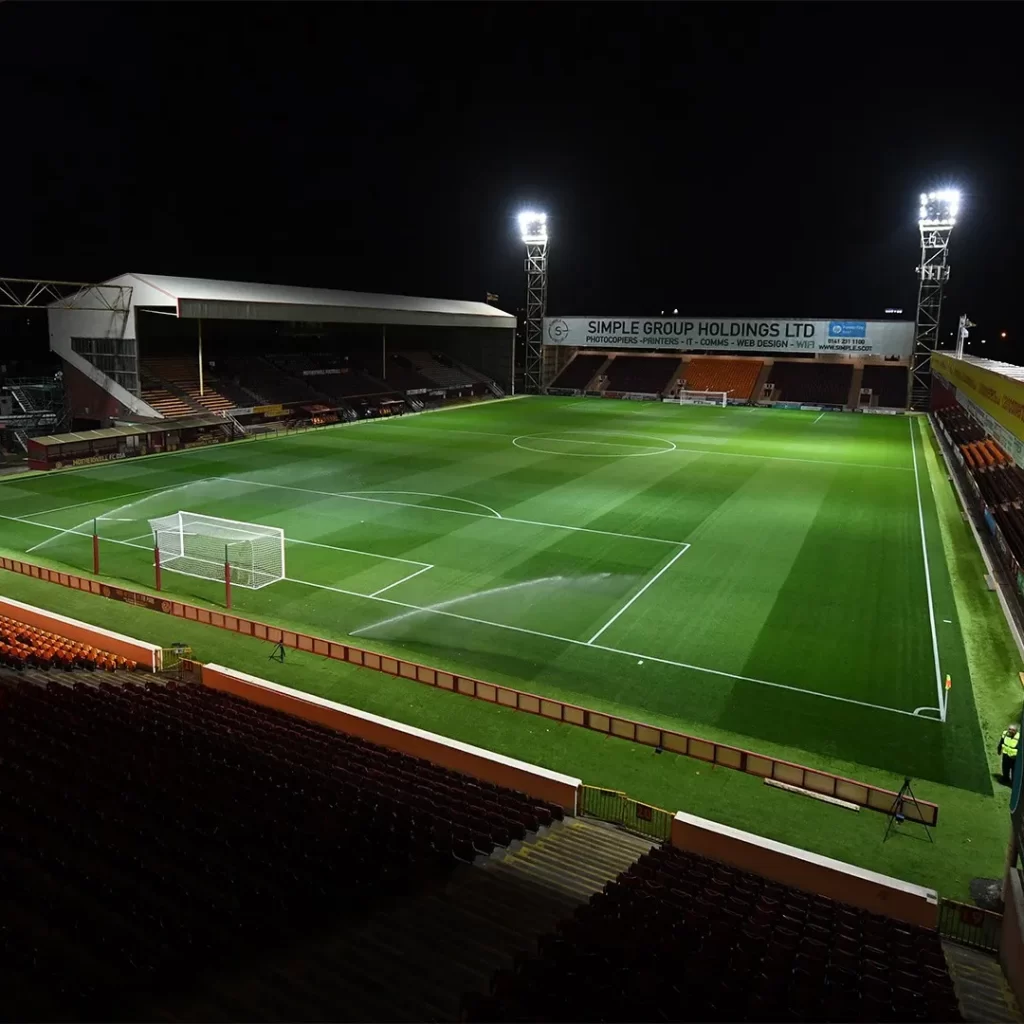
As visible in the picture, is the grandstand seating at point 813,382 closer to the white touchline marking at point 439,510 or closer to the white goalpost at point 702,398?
the white goalpost at point 702,398

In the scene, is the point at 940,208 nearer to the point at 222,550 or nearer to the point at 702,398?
the point at 702,398

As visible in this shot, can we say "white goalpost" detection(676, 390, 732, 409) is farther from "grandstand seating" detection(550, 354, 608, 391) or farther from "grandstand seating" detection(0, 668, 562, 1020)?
"grandstand seating" detection(0, 668, 562, 1020)

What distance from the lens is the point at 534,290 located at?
242 feet

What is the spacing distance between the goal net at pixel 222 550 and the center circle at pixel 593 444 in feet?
67.4

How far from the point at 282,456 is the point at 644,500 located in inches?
714

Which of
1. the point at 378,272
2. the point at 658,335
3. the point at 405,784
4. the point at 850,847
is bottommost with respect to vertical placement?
the point at 850,847

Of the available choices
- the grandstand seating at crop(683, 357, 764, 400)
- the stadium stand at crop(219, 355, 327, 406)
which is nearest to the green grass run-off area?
the stadium stand at crop(219, 355, 327, 406)

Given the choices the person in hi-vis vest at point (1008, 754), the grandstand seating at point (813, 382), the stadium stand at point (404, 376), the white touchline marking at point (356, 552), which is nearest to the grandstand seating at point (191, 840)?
the person in hi-vis vest at point (1008, 754)

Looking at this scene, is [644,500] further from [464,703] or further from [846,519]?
[464,703]

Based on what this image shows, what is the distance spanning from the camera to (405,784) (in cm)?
1103

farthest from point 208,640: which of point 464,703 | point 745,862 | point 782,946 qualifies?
point 782,946

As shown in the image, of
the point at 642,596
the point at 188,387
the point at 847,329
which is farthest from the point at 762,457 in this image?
the point at 188,387

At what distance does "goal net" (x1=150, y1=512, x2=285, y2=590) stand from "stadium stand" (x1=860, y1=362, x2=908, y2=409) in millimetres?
54418

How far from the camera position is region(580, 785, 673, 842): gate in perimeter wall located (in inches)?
446
